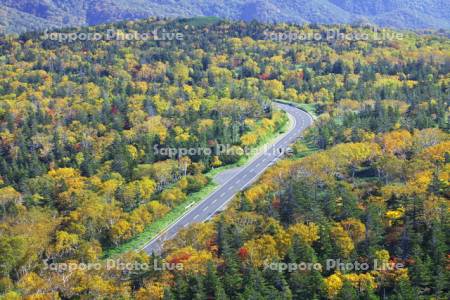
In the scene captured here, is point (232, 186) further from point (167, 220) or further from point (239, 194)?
point (167, 220)

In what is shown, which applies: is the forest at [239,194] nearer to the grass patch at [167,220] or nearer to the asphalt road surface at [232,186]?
the grass patch at [167,220]

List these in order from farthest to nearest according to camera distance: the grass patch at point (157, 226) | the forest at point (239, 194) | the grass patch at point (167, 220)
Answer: the grass patch at point (167, 220)
the grass patch at point (157, 226)
the forest at point (239, 194)

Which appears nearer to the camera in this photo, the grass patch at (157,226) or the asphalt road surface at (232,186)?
the grass patch at (157,226)

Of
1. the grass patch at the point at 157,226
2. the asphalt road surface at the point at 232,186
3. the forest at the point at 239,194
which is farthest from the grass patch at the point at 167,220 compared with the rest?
the forest at the point at 239,194

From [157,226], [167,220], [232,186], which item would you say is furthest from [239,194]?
[157,226]

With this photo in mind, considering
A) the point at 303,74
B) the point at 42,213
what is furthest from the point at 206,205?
the point at 303,74
